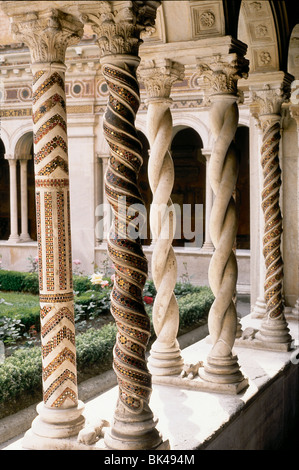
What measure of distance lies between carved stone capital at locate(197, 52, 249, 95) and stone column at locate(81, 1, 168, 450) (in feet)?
4.32

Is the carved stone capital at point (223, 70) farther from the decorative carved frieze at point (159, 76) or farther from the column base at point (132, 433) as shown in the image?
the column base at point (132, 433)

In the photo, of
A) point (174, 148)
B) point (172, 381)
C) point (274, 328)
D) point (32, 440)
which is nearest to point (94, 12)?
point (32, 440)

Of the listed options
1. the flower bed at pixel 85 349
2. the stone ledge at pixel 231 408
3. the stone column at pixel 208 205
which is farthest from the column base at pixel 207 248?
the stone ledge at pixel 231 408

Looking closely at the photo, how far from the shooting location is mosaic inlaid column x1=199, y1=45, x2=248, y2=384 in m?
4.68

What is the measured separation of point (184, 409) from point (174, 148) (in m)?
13.7

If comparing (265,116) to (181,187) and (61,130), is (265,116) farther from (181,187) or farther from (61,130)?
(181,187)

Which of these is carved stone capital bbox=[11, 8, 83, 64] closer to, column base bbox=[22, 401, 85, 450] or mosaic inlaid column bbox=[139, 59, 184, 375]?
mosaic inlaid column bbox=[139, 59, 184, 375]

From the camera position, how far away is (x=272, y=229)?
6.23m

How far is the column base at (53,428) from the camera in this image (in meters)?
3.49

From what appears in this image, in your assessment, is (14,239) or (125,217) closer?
(125,217)

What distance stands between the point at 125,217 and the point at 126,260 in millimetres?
245

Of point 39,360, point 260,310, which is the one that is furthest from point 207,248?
point 39,360

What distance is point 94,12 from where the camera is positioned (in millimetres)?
3488

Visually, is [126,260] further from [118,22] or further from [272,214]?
[272,214]
